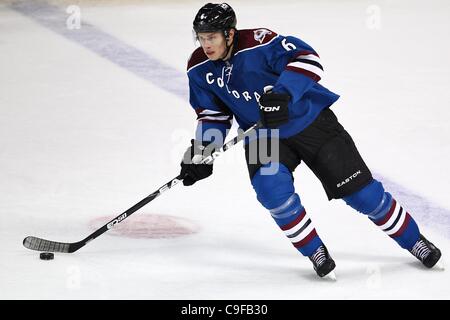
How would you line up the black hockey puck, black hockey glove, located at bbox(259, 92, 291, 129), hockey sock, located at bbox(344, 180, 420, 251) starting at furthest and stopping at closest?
1. the black hockey puck
2. hockey sock, located at bbox(344, 180, 420, 251)
3. black hockey glove, located at bbox(259, 92, 291, 129)

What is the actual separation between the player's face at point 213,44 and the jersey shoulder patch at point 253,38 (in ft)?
0.23

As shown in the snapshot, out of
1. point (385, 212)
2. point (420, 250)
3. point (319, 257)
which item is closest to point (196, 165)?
point (319, 257)

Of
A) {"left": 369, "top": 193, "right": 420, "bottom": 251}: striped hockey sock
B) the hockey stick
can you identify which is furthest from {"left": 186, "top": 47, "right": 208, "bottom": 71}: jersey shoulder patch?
{"left": 369, "top": 193, "right": 420, "bottom": 251}: striped hockey sock

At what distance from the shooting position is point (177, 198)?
16.7 feet

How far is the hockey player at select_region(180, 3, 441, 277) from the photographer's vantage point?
4.10 meters

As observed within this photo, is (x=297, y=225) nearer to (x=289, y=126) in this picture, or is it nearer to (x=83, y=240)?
(x=289, y=126)

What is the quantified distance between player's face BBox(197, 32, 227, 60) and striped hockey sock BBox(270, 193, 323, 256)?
58 cm

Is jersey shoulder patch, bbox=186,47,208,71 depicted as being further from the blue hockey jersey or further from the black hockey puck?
the black hockey puck

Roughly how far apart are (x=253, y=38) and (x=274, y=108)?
1.09 ft

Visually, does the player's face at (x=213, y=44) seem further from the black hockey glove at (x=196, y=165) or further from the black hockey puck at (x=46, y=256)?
the black hockey puck at (x=46, y=256)

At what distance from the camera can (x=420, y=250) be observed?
4242 millimetres

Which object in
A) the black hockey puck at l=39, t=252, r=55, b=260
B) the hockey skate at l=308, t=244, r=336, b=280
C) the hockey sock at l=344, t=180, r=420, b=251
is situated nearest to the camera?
the hockey skate at l=308, t=244, r=336, b=280

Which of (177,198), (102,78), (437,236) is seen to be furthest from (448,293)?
(102,78)

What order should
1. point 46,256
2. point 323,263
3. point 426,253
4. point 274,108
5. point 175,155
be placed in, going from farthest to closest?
1. point 175,155
2. point 46,256
3. point 426,253
4. point 323,263
5. point 274,108
